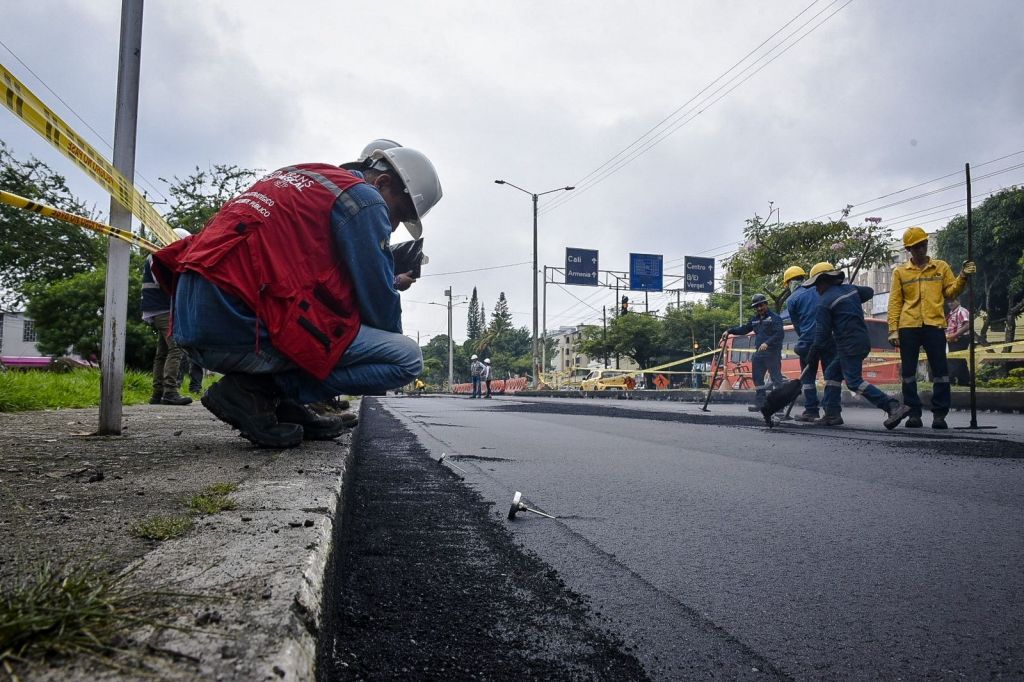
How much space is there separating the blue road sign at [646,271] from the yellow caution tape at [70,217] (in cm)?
3536

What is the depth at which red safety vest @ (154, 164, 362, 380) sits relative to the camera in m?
3.30

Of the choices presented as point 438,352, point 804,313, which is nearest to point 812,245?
point 804,313

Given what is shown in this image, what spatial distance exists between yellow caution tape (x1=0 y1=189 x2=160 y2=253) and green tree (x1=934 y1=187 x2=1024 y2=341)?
3892 cm

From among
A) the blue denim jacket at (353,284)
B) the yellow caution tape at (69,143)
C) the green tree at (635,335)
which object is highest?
the green tree at (635,335)

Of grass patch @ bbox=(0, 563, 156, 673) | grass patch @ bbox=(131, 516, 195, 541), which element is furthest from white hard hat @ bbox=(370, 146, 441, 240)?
grass patch @ bbox=(0, 563, 156, 673)

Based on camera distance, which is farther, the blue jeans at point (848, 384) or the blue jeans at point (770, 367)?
the blue jeans at point (770, 367)

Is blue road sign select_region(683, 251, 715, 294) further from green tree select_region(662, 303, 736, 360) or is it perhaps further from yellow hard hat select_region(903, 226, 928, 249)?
yellow hard hat select_region(903, 226, 928, 249)

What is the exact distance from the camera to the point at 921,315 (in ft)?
25.0

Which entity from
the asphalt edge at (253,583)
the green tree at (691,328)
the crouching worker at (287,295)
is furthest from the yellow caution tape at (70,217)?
the green tree at (691,328)

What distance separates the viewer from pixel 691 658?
5.10 feet

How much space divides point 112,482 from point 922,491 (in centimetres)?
342

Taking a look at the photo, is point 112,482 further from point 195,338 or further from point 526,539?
point 526,539

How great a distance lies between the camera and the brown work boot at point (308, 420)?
408 centimetres

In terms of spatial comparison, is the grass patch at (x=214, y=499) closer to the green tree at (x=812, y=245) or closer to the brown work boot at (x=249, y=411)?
the brown work boot at (x=249, y=411)
